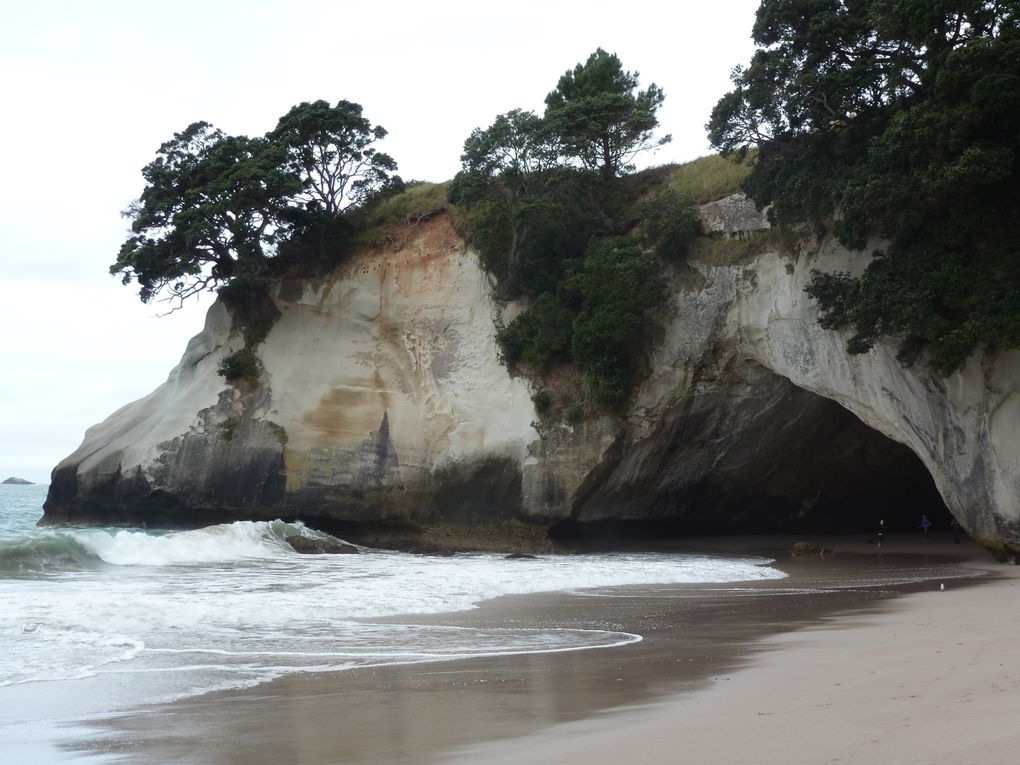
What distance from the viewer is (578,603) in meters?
12.6

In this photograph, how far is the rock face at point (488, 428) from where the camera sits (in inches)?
821

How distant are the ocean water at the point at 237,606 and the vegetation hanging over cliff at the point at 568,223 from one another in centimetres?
496

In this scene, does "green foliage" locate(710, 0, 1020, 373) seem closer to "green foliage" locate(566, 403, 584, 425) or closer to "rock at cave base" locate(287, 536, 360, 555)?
"green foliage" locate(566, 403, 584, 425)

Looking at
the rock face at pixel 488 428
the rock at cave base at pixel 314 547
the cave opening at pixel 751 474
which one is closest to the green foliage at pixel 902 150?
the rock face at pixel 488 428

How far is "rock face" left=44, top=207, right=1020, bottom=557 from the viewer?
68.4 feet

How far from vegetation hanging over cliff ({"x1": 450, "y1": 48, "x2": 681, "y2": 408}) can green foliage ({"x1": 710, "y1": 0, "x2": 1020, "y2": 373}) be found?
4378 mm

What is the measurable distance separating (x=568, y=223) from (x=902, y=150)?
33.4 feet

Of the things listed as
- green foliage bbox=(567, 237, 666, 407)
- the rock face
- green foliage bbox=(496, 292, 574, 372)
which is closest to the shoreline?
the rock face

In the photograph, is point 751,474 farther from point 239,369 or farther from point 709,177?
Result: point 239,369

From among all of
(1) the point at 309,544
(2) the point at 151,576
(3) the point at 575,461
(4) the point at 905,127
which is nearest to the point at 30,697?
(2) the point at 151,576

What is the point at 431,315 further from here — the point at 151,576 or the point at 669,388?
the point at 151,576

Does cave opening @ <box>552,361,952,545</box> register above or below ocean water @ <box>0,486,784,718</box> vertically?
above

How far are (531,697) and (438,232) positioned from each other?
71.8 feet

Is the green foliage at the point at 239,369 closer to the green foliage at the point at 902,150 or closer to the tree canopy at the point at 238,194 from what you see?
the tree canopy at the point at 238,194
